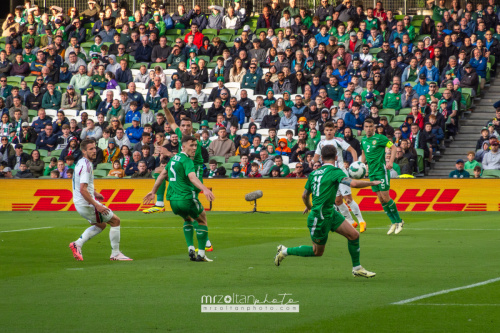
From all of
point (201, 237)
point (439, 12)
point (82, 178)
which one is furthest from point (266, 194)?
point (82, 178)

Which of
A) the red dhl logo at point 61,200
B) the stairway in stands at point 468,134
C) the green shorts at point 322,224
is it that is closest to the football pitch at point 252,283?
the green shorts at point 322,224

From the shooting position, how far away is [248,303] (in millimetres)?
8109

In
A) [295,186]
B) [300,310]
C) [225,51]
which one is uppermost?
[225,51]

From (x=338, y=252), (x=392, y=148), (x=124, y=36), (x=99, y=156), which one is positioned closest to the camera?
(x=338, y=252)

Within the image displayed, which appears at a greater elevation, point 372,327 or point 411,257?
point 372,327

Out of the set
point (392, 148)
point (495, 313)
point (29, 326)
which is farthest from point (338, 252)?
point (29, 326)

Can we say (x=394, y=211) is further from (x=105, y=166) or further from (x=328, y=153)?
(x=105, y=166)

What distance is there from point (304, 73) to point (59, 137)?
921 centimetres

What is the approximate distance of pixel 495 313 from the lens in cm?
746

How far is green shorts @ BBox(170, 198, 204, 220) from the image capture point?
460 inches

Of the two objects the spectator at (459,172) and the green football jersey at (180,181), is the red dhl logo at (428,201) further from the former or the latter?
the green football jersey at (180,181)

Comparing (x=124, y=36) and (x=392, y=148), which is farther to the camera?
(x=124, y=36)

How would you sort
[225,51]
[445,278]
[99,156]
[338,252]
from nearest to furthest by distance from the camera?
1. [445,278]
2. [338,252]
3. [99,156]
4. [225,51]

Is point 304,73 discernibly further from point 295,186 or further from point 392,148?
point 392,148
